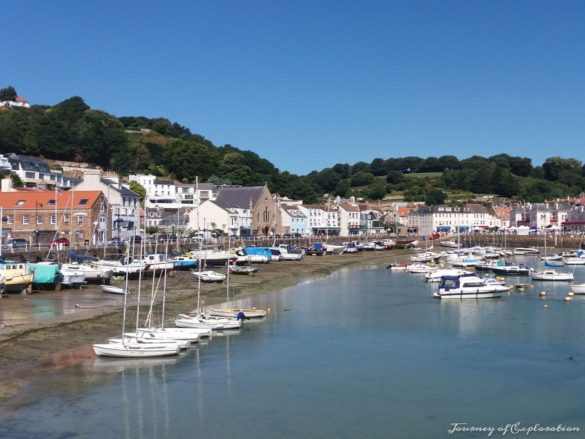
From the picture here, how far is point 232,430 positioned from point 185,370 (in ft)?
20.5

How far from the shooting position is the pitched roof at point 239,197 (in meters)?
→ 97.7

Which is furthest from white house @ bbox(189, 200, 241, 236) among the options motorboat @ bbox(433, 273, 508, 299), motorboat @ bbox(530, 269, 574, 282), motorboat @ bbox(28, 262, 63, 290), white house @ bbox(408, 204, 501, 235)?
white house @ bbox(408, 204, 501, 235)

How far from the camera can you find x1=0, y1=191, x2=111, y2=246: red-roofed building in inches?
2512

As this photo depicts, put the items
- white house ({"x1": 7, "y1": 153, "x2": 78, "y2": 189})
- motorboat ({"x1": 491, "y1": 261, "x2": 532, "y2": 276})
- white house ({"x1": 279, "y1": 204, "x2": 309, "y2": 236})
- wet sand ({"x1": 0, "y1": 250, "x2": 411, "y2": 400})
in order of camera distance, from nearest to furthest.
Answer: wet sand ({"x1": 0, "y1": 250, "x2": 411, "y2": 400}), motorboat ({"x1": 491, "y1": 261, "x2": 532, "y2": 276}), white house ({"x1": 7, "y1": 153, "x2": 78, "y2": 189}), white house ({"x1": 279, "y1": 204, "x2": 309, "y2": 236})

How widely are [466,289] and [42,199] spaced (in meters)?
40.1

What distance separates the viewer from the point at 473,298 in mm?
45812

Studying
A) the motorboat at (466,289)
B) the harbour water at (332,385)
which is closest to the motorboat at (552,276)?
the motorboat at (466,289)

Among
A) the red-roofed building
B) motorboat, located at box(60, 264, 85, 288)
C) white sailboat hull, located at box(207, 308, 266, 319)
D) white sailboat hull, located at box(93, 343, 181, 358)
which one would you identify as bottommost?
white sailboat hull, located at box(93, 343, 181, 358)

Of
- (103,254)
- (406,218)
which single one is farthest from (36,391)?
(406,218)

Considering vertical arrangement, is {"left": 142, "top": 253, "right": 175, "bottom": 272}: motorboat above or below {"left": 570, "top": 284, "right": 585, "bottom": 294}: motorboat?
above

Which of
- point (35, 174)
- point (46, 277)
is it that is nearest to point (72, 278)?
point (46, 277)

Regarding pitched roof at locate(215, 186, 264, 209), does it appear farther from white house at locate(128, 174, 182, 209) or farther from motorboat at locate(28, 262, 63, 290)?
motorboat at locate(28, 262, 63, 290)

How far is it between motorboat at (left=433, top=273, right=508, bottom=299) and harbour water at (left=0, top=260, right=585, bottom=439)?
9.10 metres

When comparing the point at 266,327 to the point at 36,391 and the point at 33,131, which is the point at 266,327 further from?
the point at 33,131
